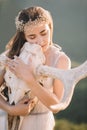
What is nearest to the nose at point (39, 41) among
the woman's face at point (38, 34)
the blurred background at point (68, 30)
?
the woman's face at point (38, 34)

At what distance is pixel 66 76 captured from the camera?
Answer: 157 cm

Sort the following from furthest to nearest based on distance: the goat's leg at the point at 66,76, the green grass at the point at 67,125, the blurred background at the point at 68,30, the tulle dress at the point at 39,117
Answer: the green grass at the point at 67,125, the blurred background at the point at 68,30, the tulle dress at the point at 39,117, the goat's leg at the point at 66,76

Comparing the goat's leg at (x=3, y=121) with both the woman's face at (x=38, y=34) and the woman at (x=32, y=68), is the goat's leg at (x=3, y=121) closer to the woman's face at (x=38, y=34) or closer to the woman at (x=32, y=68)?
the woman at (x=32, y=68)

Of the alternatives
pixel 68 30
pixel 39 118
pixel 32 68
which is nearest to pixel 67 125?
pixel 68 30

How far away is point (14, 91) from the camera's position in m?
1.63

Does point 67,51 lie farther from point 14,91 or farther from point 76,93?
point 14,91

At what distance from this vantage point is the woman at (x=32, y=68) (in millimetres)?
1581

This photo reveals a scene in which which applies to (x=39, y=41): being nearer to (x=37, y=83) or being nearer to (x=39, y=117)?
(x=37, y=83)

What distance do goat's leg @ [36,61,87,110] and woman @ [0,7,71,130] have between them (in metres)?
0.04

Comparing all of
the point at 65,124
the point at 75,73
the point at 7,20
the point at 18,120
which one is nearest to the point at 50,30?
the point at 75,73

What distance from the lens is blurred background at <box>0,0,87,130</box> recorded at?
9.41 feet

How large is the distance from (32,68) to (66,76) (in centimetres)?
12

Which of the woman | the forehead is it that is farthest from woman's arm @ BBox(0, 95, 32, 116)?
the forehead

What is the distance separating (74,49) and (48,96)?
4.53 ft
